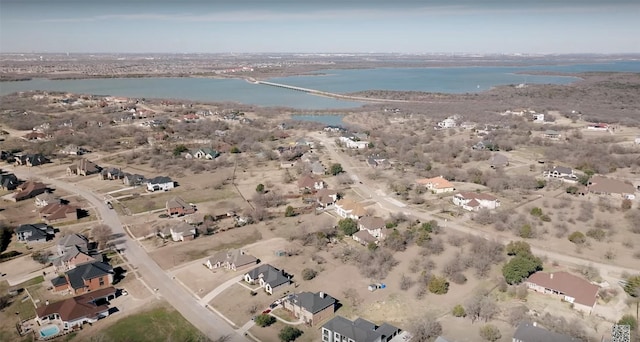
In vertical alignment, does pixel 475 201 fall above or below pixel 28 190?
above

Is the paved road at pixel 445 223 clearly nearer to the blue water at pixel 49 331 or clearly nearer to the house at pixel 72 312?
the house at pixel 72 312

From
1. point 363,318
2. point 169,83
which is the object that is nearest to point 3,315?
point 363,318

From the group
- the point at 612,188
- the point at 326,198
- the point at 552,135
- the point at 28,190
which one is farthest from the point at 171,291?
the point at 552,135

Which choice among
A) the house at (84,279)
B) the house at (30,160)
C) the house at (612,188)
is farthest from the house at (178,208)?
the house at (612,188)

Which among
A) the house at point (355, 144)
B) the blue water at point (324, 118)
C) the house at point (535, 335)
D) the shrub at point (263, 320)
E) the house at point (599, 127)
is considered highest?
the house at point (599, 127)

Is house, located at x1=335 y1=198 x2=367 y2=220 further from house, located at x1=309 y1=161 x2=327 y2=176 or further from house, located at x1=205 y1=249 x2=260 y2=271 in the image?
house, located at x1=309 y1=161 x2=327 y2=176

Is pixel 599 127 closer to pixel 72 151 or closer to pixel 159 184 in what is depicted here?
pixel 159 184
